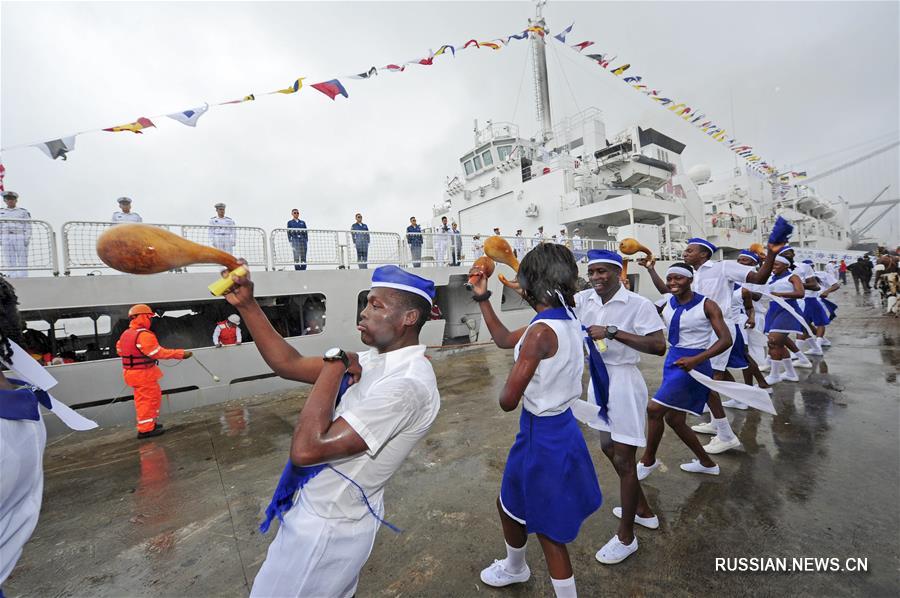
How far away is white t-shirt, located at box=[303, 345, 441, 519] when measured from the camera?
1123 millimetres

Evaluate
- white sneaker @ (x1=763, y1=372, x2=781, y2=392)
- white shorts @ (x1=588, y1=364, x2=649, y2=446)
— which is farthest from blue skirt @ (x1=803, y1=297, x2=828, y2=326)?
white shorts @ (x1=588, y1=364, x2=649, y2=446)

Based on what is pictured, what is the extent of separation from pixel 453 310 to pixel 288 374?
11.0 m

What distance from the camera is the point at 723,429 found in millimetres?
3590

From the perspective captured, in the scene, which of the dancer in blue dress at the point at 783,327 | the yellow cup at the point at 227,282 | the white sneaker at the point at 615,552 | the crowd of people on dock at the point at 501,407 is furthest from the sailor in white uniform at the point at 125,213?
the dancer in blue dress at the point at 783,327

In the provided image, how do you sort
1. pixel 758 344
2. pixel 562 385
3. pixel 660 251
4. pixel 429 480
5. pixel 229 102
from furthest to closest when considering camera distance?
pixel 660 251 < pixel 229 102 < pixel 758 344 < pixel 429 480 < pixel 562 385

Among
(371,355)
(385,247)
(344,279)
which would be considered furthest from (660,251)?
(371,355)

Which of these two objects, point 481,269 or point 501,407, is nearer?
point 501,407

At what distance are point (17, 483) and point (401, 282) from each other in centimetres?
155

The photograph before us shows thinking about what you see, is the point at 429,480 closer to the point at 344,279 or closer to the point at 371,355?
the point at 371,355

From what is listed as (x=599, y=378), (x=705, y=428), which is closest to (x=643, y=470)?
(x=599, y=378)

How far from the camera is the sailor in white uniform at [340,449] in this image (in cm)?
111

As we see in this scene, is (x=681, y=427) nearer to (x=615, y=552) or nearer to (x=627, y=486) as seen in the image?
(x=627, y=486)

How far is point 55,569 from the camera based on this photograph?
8.41ft

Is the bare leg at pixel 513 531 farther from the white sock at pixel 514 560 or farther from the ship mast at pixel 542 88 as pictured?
the ship mast at pixel 542 88
